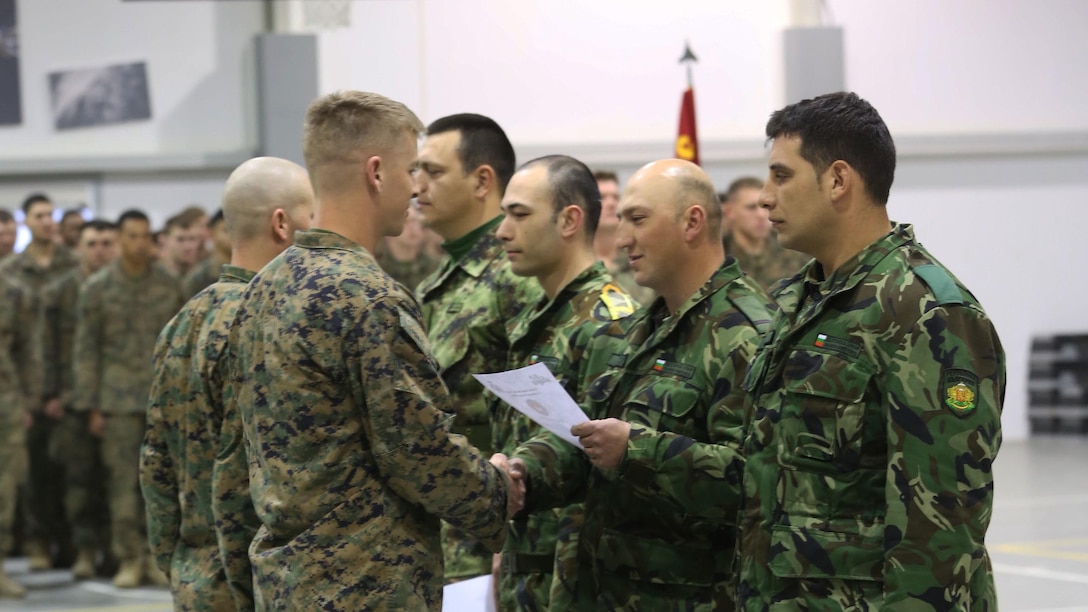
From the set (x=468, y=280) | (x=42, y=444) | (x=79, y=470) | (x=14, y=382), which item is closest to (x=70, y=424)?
(x=79, y=470)

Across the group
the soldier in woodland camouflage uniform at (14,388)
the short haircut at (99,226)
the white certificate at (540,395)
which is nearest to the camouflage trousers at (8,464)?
the soldier in woodland camouflage uniform at (14,388)

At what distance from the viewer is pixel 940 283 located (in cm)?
220

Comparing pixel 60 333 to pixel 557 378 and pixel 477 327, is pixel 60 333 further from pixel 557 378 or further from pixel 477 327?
pixel 557 378

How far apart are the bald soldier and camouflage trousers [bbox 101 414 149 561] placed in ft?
15.3

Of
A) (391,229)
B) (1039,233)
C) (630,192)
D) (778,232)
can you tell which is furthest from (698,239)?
(1039,233)

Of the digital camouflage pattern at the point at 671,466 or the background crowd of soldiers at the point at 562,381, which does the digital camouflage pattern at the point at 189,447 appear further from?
the digital camouflage pattern at the point at 671,466

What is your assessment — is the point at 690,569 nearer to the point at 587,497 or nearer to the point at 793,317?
the point at 587,497

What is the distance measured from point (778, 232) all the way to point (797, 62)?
10.1 meters

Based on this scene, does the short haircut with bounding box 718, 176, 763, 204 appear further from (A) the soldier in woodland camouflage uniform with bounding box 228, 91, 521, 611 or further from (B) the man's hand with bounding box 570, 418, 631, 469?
(A) the soldier in woodland camouflage uniform with bounding box 228, 91, 521, 611

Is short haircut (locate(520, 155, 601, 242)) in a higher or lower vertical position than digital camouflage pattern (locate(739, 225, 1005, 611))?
higher

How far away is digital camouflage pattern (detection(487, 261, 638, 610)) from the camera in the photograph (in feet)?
10.9

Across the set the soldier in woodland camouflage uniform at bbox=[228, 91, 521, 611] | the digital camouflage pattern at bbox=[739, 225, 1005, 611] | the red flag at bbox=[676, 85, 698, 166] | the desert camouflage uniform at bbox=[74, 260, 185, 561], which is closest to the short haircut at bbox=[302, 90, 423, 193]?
the soldier in woodland camouflage uniform at bbox=[228, 91, 521, 611]

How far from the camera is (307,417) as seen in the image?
2.37 m

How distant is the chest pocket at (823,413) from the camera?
7.26ft
